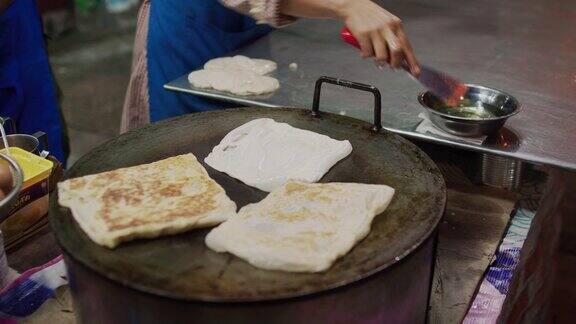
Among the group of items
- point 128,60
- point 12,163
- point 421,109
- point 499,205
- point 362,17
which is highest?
point 362,17

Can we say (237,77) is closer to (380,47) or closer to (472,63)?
(380,47)

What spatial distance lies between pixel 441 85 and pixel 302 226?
1.04 m

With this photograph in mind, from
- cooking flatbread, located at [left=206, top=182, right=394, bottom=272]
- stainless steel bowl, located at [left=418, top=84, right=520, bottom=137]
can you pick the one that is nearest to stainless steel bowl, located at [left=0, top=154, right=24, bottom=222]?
cooking flatbread, located at [left=206, top=182, right=394, bottom=272]

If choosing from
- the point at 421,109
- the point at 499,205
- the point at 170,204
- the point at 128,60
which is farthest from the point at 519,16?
the point at 128,60

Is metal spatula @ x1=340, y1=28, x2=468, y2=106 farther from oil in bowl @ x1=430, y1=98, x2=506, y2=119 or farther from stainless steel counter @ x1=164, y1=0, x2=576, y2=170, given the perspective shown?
stainless steel counter @ x1=164, y1=0, x2=576, y2=170

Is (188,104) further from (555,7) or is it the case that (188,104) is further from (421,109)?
(555,7)

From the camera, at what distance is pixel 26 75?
9.39 feet

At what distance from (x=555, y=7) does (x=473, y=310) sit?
8.76 ft

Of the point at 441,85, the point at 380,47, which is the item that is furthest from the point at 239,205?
the point at 441,85

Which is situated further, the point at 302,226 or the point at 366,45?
the point at 366,45

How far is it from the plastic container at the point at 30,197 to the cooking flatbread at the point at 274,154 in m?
0.55

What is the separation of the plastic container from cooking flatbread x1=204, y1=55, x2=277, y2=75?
0.96m

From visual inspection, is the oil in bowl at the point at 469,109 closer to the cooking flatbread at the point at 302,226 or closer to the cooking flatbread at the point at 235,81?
the cooking flatbread at the point at 235,81

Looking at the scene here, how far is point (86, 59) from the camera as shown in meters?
6.50
